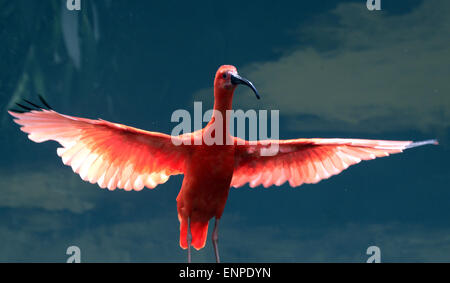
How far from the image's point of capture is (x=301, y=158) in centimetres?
505

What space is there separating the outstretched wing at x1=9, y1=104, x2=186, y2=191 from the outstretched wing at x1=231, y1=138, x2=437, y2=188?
2.21ft

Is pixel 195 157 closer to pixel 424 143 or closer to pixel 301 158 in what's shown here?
pixel 301 158

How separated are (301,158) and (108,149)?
1831 millimetres

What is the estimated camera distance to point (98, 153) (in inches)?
180

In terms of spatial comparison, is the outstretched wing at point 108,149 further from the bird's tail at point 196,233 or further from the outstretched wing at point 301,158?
the outstretched wing at point 301,158

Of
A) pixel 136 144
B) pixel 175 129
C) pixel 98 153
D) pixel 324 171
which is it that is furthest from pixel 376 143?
pixel 98 153

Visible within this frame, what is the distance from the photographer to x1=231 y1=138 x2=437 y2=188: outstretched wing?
4.63 meters

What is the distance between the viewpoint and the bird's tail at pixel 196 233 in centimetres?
453

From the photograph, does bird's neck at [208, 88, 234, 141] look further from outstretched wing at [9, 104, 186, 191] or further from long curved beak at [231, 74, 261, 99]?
outstretched wing at [9, 104, 186, 191]

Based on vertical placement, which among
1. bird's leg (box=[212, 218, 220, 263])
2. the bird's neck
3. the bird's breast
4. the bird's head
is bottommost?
bird's leg (box=[212, 218, 220, 263])

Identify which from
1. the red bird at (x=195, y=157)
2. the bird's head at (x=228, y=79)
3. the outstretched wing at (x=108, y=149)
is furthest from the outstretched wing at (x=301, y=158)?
the outstretched wing at (x=108, y=149)


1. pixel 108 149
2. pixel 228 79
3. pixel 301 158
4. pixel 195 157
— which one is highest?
pixel 228 79

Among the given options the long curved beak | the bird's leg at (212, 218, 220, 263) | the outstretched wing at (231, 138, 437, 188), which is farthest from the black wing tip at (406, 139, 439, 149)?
the bird's leg at (212, 218, 220, 263)

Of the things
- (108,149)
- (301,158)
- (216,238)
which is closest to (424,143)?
(301,158)
